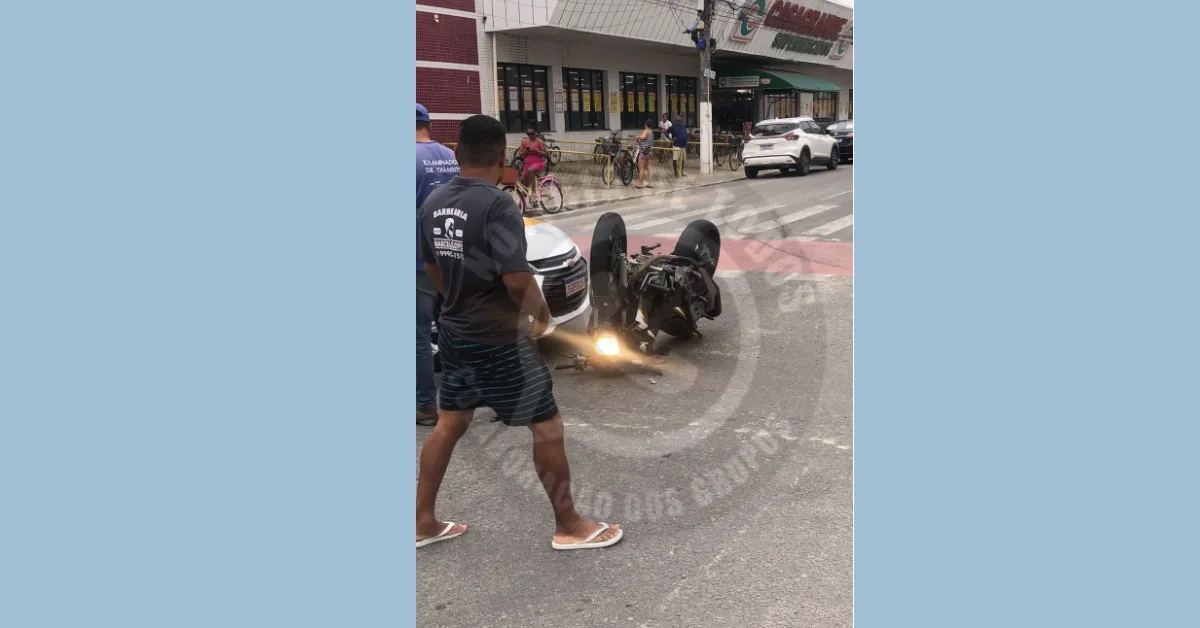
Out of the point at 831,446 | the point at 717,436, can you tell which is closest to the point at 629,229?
the point at 717,436

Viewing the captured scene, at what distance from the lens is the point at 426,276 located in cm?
346

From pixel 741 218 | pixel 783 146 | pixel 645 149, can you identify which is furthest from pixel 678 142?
pixel 741 218

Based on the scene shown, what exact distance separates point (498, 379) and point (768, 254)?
535 cm

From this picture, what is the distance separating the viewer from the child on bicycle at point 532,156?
3322mm

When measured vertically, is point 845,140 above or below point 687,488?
above

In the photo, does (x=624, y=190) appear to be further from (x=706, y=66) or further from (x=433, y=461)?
(x=433, y=461)

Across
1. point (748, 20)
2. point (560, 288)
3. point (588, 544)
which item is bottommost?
point (588, 544)

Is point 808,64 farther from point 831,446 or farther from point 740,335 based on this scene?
point 740,335

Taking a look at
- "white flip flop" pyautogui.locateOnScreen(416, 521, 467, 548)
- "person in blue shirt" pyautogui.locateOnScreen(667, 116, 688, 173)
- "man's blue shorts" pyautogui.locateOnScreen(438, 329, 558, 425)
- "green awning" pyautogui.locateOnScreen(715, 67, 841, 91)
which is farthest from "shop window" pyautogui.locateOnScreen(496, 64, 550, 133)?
"white flip flop" pyautogui.locateOnScreen(416, 521, 467, 548)

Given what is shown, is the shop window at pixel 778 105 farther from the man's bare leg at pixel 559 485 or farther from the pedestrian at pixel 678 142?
the man's bare leg at pixel 559 485

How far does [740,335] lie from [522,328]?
3416mm

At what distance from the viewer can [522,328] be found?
9.55 ft

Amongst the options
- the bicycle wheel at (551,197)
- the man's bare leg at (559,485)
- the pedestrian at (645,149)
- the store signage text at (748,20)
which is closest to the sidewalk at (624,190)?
the bicycle wheel at (551,197)

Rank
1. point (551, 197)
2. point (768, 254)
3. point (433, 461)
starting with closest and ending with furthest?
point (433, 461) → point (551, 197) → point (768, 254)
